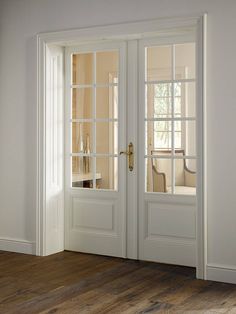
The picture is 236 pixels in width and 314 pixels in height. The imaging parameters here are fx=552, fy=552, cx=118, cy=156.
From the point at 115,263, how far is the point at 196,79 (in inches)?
72.6

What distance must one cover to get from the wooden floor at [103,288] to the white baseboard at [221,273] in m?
0.09

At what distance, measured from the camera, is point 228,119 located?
450 centimetres

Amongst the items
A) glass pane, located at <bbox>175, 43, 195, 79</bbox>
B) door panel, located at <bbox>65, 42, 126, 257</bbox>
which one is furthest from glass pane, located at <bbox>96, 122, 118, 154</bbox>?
glass pane, located at <bbox>175, 43, 195, 79</bbox>

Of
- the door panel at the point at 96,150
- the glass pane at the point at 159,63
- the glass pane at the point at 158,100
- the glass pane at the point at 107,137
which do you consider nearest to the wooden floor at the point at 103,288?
the door panel at the point at 96,150

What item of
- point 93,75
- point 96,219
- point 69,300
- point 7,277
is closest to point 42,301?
point 69,300

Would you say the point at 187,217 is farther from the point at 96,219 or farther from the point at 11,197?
the point at 11,197

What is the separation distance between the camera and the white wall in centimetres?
451

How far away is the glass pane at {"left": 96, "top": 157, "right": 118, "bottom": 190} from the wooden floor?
0.71 meters

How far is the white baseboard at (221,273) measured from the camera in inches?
177

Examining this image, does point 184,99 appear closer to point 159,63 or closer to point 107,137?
point 159,63

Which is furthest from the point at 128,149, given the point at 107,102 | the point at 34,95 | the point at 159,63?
the point at 34,95

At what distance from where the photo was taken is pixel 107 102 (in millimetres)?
5406

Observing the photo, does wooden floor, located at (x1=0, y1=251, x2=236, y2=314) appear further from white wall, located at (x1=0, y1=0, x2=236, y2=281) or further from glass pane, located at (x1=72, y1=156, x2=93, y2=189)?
glass pane, located at (x1=72, y1=156, x2=93, y2=189)

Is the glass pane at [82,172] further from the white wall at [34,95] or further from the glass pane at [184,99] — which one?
the glass pane at [184,99]
